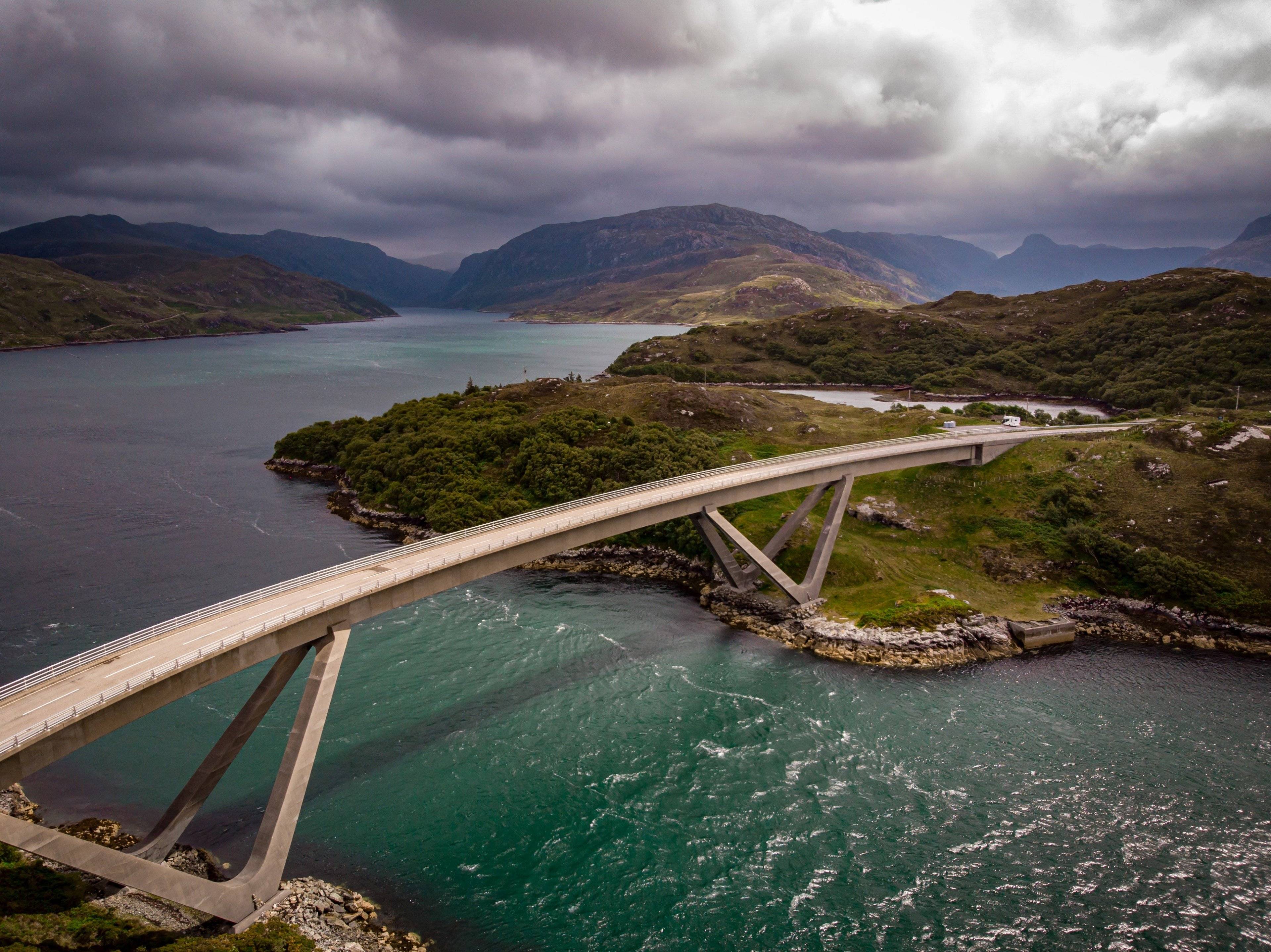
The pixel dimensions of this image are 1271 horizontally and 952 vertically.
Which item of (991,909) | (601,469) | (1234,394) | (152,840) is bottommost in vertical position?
(991,909)

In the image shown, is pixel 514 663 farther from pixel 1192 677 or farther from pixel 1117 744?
pixel 1192 677

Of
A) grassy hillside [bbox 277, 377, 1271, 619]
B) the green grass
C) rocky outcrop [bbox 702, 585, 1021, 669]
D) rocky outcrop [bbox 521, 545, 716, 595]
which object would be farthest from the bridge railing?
rocky outcrop [bbox 702, 585, 1021, 669]

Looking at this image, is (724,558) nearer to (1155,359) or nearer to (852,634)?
(852,634)

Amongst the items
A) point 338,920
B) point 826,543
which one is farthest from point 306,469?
point 338,920

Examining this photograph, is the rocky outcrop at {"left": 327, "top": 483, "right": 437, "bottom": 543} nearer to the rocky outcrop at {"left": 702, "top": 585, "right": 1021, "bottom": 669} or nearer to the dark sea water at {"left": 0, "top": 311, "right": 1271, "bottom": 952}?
the dark sea water at {"left": 0, "top": 311, "right": 1271, "bottom": 952}

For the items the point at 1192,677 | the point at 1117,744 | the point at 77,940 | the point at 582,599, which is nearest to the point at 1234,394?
the point at 1192,677

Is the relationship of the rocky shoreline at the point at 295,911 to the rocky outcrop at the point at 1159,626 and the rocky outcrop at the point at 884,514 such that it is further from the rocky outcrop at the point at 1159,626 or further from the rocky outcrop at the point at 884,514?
the rocky outcrop at the point at 884,514
